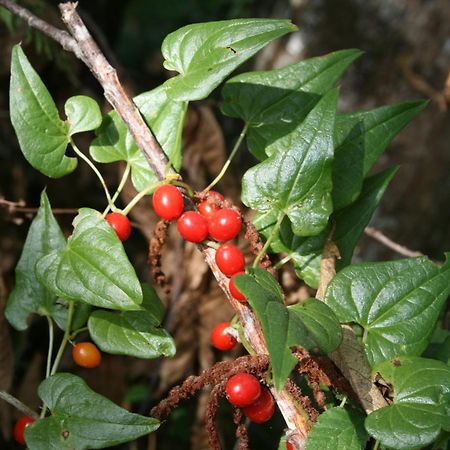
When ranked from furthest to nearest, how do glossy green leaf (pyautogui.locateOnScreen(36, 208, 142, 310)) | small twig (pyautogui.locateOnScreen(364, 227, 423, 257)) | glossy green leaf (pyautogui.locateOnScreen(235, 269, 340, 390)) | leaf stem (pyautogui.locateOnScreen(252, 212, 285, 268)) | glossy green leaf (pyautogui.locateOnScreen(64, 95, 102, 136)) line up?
small twig (pyautogui.locateOnScreen(364, 227, 423, 257))
glossy green leaf (pyautogui.locateOnScreen(64, 95, 102, 136))
leaf stem (pyautogui.locateOnScreen(252, 212, 285, 268))
glossy green leaf (pyautogui.locateOnScreen(36, 208, 142, 310))
glossy green leaf (pyautogui.locateOnScreen(235, 269, 340, 390))

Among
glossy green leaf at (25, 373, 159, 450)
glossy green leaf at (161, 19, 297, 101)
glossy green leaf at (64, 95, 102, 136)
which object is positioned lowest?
glossy green leaf at (25, 373, 159, 450)

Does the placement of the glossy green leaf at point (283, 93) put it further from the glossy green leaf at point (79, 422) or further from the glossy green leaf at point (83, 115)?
the glossy green leaf at point (79, 422)

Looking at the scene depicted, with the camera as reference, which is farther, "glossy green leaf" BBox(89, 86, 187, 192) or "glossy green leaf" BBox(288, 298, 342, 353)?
"glossy green leaf" BBox(89, 86, 187, 192)

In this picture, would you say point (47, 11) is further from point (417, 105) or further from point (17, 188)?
point (417, 105)

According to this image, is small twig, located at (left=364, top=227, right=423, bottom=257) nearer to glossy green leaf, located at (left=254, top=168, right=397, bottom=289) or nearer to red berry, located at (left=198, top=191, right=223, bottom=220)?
glossy green leaf, located at (left=254, top=168, right=397, bottom=289)

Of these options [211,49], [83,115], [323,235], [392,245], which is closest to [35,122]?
[83,115]

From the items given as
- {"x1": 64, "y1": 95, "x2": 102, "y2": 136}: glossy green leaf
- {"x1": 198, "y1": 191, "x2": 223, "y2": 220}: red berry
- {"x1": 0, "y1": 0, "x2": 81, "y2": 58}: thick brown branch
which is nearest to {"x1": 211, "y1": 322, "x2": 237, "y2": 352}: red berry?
{"x1": 198, "y1": 191, "x2": 223, "y2": 220}: red berry

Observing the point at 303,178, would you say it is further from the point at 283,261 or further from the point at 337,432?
the point at 337,432

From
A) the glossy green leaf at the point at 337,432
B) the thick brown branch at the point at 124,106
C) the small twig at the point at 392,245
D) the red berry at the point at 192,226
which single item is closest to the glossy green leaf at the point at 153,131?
the thick brown branch at the point at 124,106
